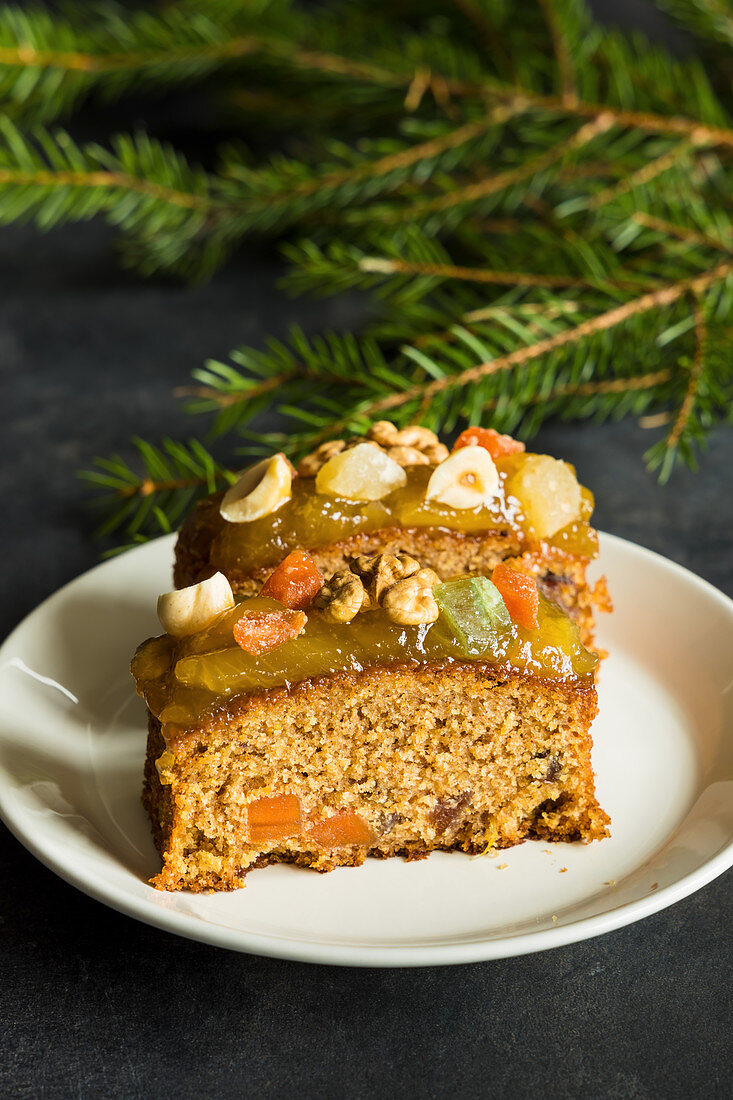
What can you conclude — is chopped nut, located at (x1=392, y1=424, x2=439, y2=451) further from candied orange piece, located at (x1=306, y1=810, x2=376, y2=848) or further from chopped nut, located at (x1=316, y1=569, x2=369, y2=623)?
candied orange piece, located at (x1=306, y1=810, x2=376, y2=848)

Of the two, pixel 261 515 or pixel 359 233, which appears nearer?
pixel 261 515

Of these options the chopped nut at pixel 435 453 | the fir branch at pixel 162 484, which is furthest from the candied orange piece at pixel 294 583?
the fir branch at pixel 162 484

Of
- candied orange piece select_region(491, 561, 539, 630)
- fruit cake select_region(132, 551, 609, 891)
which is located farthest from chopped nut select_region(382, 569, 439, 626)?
candied orange piece select_region(491, 561, 539, 630)

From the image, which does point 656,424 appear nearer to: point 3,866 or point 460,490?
point 460,490

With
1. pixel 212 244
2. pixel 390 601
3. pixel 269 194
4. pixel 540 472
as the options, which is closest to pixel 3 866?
pixel 390 601

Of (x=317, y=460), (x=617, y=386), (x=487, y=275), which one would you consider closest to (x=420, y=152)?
(x=487, y=275)

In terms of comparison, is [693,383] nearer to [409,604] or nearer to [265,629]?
[409,604]
